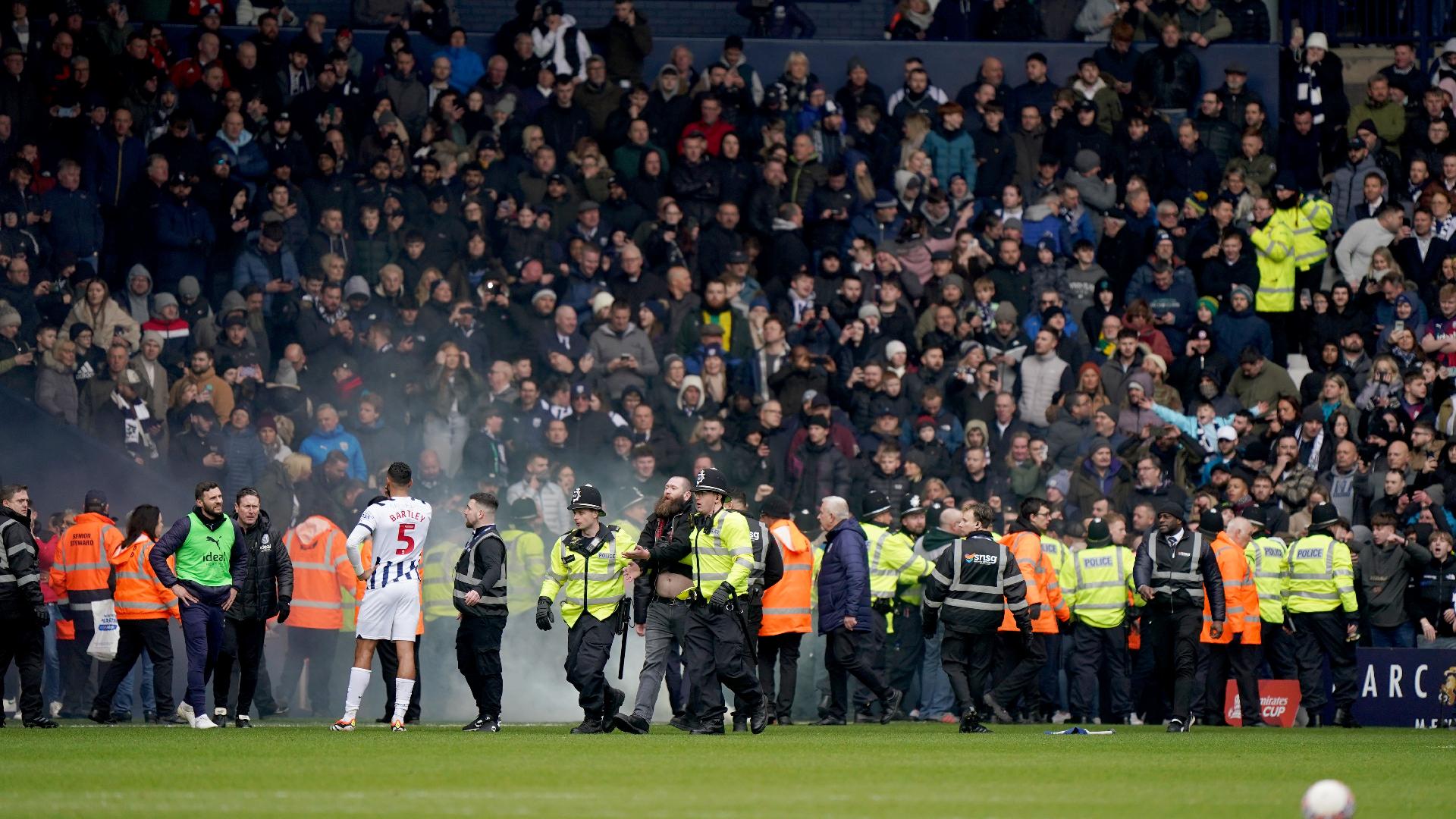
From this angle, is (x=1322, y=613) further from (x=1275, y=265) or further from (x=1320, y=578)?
(x=1275, y=265)

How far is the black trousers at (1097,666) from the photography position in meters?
21.1

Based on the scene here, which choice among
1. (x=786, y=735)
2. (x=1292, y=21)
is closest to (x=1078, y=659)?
(x=786, y=735)

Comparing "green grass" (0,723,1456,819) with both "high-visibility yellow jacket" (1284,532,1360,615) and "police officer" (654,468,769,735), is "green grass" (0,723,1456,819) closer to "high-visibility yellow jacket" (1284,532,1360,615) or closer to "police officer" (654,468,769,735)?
"police officer" (654,468,769,735)

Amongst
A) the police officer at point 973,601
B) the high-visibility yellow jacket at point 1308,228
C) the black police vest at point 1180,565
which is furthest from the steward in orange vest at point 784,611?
the high-visibility yellow jacket at point 1308,228

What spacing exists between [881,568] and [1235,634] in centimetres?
360

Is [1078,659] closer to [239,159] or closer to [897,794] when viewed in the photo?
[897,794]

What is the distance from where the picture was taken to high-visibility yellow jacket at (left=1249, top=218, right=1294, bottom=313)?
26.4 metres

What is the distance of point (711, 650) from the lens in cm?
1656

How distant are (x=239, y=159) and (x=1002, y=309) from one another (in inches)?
378

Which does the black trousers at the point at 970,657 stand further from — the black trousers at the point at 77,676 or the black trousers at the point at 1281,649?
the black trousers at the point at 77,676

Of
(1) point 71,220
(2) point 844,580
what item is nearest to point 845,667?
(2) point 844,580

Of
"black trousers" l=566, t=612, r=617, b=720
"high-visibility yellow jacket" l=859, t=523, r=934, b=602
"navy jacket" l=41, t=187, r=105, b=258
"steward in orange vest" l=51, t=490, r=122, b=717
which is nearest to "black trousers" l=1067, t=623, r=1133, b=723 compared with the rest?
"high-visibility yellow jacket" l=859, t=523, r=934, b=602

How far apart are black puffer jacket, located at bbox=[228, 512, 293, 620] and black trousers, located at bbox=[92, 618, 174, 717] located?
2.93 feet

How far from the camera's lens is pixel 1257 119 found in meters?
27.9
